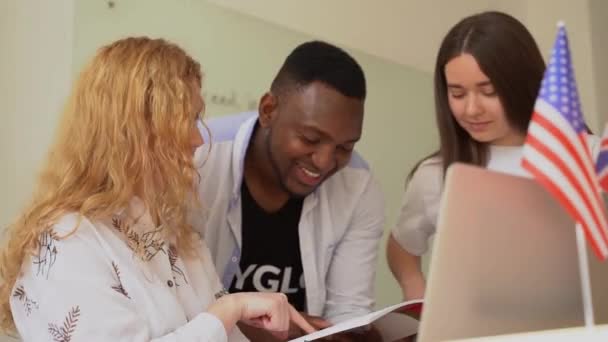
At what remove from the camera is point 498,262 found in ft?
2.07

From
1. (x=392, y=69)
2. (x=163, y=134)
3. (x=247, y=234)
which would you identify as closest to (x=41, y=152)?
(x=247, y=234)

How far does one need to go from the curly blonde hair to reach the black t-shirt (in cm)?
32

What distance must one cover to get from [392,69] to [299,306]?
121cm

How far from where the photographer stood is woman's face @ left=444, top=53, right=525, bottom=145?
114 centimetres

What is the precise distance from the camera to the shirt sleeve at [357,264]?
134cm

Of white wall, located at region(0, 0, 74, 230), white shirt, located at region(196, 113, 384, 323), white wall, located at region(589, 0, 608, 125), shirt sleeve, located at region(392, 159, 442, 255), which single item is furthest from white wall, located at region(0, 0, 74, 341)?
white wall, located at region(589, 0, 608, 125)

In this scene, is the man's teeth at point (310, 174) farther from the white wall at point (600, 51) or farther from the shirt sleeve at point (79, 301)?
the white wall at point (600, 51)

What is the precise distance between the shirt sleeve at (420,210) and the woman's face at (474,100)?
6.7 inches

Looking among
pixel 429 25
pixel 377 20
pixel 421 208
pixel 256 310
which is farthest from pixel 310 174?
pixel 429 25

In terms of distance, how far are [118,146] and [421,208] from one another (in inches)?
28.0

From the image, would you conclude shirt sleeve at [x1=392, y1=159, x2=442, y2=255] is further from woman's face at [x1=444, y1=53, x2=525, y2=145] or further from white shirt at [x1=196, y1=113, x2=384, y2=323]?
woman's face at [x1=444, y1=53, x2=525, y2=145]

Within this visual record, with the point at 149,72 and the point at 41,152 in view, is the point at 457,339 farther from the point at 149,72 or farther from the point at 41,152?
the point at 41,152

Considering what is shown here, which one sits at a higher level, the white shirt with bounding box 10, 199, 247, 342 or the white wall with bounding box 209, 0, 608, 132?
the white wall with bounding box 209, 0, 608, 132

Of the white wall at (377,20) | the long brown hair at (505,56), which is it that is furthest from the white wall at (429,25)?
the long brown hair at (505,56)
